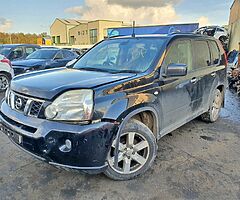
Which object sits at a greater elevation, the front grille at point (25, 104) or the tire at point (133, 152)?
the front grille at point (25, 104)

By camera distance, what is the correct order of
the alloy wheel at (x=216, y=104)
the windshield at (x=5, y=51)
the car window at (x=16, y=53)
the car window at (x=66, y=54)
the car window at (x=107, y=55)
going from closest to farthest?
the car window at (x=107, y=55), the alloy wheel at (x=216, y=104), the car window at (x=66, y=54), the windshield at (x=5, y=51), the car window at (x=16, y=53)

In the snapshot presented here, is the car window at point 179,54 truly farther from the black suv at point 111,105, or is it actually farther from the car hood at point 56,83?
the car hood at point 56,83

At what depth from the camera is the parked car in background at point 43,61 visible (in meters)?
8.51

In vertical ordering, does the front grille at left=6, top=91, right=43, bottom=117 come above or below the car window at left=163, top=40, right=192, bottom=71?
below

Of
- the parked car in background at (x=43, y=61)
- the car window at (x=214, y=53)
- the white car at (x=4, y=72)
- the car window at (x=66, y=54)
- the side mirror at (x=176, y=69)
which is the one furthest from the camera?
the car window at (x=66, y=54)

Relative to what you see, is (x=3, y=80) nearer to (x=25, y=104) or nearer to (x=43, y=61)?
(x=43, y=61)

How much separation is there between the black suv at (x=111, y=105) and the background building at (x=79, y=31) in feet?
134

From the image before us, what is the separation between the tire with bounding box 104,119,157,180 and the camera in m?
2.65

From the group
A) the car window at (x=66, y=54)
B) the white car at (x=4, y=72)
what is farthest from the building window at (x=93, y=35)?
the white car at (x=4, y=72)

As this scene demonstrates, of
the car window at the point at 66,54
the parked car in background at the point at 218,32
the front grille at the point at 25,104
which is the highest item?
the parked car in background at the point at 218,32

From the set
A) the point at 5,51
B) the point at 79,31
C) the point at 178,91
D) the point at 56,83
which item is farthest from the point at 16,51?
the point at 79,31

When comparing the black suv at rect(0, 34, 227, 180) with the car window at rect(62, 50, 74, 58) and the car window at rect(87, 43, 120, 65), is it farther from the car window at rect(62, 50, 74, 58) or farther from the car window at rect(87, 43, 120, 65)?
the car window at rect(62, 50, 74, 58)

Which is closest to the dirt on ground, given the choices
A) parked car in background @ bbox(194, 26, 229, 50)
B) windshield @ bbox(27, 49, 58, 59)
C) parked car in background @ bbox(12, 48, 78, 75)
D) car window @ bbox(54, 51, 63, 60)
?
parked car in background @ bbox(12, 48, 78, 75)

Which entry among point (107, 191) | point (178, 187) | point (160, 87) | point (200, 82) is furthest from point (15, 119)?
point (200, 82)
